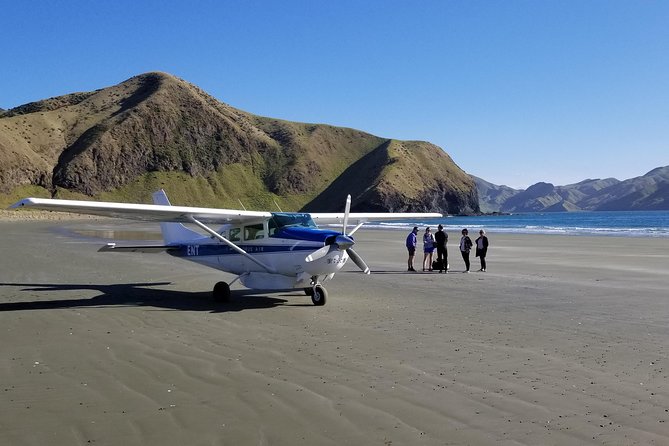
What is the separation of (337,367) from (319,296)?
5353 mm

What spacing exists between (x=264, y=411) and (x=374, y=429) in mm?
1136

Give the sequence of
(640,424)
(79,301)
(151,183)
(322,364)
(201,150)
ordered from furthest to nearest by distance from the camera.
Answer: (201,150), (151,183), (79,301), (322,364), (640,424)

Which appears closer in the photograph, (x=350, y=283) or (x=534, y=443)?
(x=534, y=443)

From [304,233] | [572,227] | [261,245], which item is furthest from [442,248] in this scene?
[572,227]

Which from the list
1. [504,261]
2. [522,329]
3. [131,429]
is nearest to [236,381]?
[131,429]

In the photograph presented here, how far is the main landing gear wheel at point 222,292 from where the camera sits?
13031 millimetres

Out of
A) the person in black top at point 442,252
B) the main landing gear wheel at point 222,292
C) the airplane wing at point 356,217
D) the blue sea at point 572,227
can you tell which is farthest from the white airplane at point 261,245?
the blue sea at point 572,227

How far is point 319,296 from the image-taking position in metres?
12.6

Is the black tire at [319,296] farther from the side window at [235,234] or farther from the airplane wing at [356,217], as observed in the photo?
the airplane wing at [356,217]

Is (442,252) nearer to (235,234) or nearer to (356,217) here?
(356,217)

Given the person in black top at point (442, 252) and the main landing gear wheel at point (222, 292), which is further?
the person in black top at point (442, 252)

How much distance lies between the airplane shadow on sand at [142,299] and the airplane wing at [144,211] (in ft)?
6.33

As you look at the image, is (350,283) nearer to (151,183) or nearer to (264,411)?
(264,411)

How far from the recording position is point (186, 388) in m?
6.30
